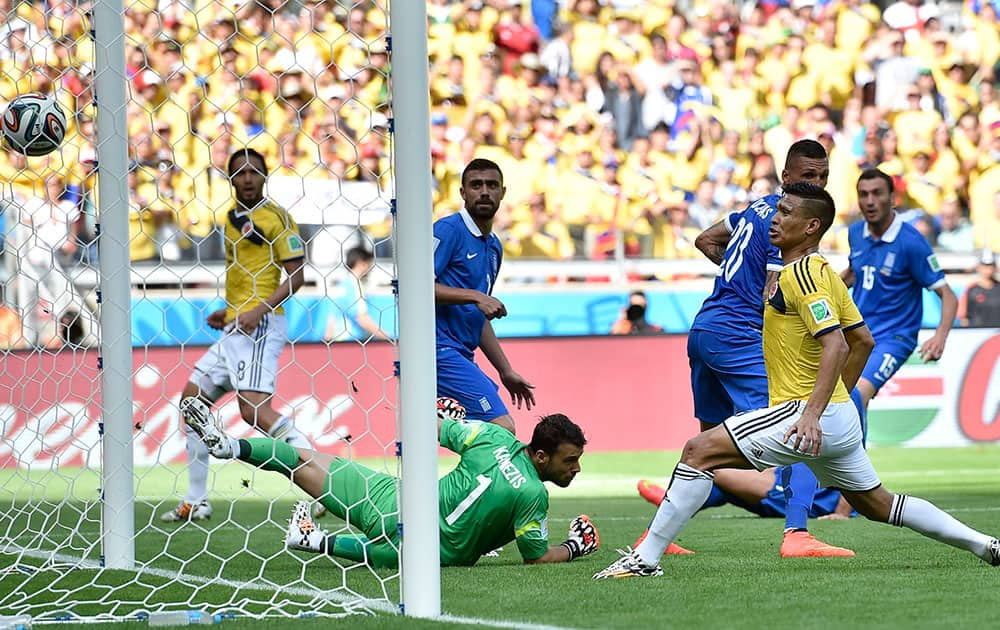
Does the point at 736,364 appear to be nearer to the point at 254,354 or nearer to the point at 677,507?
the point at 677,507

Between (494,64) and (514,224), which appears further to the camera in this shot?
(494,64)

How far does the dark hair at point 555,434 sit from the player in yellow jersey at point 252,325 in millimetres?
2792

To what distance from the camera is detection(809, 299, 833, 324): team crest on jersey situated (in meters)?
5.59

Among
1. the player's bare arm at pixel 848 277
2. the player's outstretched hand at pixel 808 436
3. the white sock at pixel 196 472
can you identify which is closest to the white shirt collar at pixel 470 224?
the player's outstretched hand at pixel 808 436

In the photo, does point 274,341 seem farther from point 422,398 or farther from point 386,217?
point 386,217

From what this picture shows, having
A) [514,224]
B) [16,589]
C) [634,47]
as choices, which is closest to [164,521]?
[16,589]

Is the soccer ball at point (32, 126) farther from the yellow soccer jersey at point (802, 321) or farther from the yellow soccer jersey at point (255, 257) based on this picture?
the yellow soccer jersey at point (802, 321)

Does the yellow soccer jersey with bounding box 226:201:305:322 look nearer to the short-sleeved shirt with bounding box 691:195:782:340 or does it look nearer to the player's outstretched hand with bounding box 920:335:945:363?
the short-sleeved shirt with bounding box 691:195:782:340

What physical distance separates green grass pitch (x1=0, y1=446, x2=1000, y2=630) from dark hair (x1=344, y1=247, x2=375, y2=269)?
189 inches

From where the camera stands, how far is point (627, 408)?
520 inches

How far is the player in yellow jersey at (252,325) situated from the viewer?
28.3 feet

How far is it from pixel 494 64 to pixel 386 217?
133 inches

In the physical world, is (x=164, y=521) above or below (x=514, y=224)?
below

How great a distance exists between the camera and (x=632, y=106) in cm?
1716
